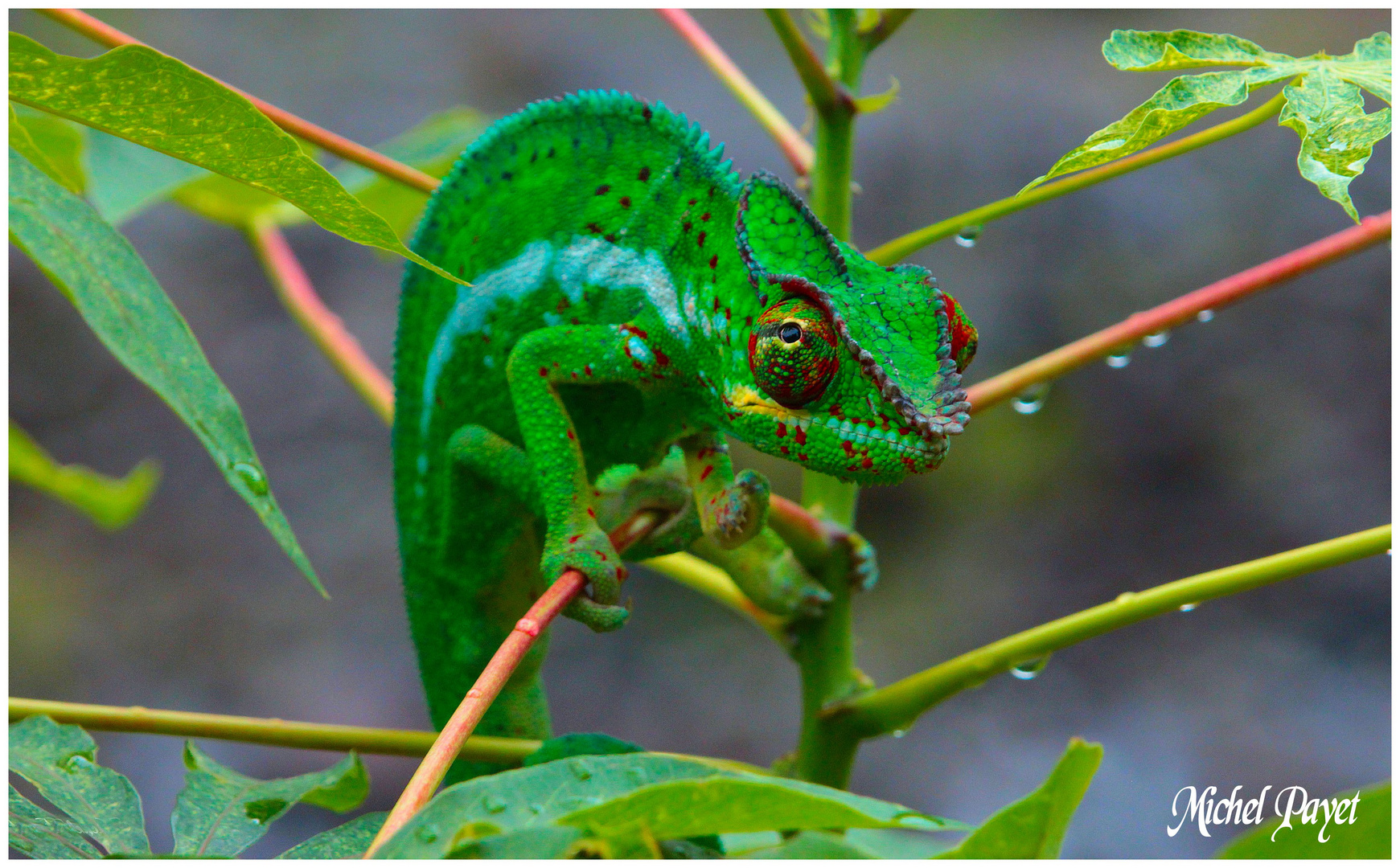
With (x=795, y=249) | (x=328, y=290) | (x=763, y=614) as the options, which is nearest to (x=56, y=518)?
(x=328, y=290)

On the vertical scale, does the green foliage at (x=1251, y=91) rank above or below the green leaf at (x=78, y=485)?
above

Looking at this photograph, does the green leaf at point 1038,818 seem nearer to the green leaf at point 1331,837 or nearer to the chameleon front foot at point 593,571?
the green leaf at point 1331,837

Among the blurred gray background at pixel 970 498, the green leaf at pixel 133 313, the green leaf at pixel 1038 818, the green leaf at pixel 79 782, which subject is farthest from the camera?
the blurred gray background at pixel 970 498

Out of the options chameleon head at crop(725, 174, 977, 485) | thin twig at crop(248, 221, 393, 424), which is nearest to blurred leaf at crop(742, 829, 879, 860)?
chameleon head at crop(725, 174, 977, 485)

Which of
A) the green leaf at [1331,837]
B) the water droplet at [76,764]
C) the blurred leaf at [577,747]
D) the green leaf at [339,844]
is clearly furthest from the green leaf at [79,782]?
the green leaf at [1331,837]

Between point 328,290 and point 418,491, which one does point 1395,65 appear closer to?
point 418,491

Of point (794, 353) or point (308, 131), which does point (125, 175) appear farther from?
point (794, 353)
